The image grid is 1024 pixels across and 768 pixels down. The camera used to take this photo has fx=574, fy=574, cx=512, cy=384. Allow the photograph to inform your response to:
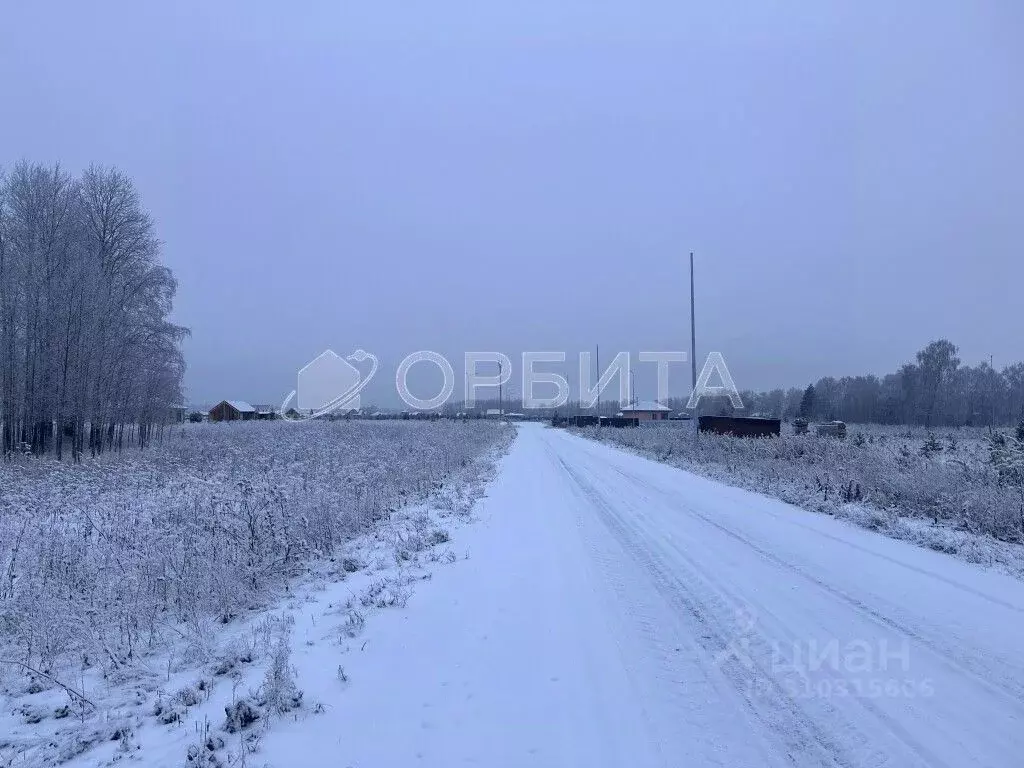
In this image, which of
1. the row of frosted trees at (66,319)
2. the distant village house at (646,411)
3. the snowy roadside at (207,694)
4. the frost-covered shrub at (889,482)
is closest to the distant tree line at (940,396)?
the distant village house at (646,411)

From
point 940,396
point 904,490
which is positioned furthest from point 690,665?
point 940,396

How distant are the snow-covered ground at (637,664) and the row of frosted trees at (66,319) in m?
19.4

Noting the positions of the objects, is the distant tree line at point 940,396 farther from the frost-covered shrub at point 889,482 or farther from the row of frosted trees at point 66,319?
the row of frosted trees at point 66,319

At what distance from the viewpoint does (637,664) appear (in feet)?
14.0

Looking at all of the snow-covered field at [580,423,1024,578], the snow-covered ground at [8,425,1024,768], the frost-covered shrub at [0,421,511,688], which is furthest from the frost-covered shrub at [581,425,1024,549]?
the frost-covered shrub at [0,421,511,688]

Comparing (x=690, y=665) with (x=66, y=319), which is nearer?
(x=690, y=665)

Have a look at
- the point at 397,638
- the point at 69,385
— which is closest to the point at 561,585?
the point at 397,638

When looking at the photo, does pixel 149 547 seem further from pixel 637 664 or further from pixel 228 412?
pixel 228 412

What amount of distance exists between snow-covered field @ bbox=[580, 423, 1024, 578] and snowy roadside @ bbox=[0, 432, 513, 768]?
766 cm

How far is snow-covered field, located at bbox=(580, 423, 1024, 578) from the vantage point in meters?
8.50

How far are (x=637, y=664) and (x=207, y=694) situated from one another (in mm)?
3036

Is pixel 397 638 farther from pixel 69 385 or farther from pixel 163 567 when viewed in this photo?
pixel 69 385

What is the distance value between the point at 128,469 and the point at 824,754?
52.3 feet

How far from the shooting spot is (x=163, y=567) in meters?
6.18
